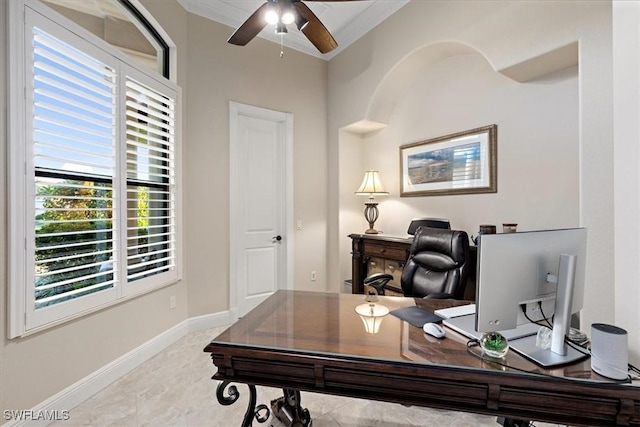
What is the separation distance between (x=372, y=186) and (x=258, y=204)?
4.51 ft

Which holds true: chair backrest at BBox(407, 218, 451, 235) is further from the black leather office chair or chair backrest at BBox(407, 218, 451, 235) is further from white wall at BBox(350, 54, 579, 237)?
the black leather office chair

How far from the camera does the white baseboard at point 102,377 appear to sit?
70.1 inches

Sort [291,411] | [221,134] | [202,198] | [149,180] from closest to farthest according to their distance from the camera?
[291,411]
[149,180]
[202,198]
[221,134]

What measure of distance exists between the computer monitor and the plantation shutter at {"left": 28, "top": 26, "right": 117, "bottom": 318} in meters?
2.30

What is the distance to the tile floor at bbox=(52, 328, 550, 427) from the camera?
→ 184 centimetres

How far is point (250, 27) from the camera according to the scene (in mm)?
2008

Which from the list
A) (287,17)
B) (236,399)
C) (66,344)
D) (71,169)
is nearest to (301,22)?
(287,17)

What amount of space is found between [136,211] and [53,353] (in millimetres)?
1115

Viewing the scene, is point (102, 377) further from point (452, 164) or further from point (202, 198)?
point (452, 164)

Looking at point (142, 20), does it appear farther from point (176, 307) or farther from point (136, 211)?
point (176, 307)

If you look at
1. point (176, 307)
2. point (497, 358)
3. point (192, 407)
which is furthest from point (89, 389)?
point (497, 358)

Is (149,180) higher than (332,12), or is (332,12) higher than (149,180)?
(332,12)

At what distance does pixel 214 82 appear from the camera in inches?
131

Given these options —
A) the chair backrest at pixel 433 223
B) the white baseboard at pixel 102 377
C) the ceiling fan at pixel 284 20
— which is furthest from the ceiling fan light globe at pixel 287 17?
the white baseboard at pixel 102 377
